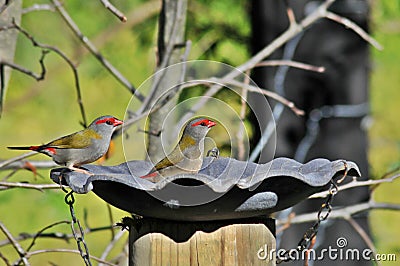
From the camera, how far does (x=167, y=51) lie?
248 cm

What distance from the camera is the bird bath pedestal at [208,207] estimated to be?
1330 mm

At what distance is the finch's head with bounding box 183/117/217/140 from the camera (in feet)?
Answer: 5.03

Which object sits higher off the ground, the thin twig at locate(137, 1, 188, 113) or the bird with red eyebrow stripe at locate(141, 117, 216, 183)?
the thin twig at locate(137, 1, 188, 113)

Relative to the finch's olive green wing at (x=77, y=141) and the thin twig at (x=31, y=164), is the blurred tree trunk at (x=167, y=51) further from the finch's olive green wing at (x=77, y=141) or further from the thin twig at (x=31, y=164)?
the finch's olive green wing at (x=77, y=141)

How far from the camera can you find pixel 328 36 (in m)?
3.16

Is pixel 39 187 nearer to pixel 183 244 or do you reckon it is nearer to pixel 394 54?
pixel 183 244

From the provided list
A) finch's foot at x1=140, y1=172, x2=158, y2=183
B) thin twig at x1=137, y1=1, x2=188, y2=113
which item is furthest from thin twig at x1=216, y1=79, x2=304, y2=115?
finch's foot at x1=140, y1=172, x2=158, y2=183

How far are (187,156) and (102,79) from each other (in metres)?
3.08

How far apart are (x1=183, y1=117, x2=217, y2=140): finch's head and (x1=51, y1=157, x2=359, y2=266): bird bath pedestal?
0.33 ft

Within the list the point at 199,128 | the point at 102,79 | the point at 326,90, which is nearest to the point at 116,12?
the point at 199,128

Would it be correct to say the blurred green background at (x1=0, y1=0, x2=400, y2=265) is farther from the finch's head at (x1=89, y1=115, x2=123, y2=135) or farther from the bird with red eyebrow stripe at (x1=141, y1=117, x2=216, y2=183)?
the bird with red eyebrow stripe at (x1=141, y1=117, x2=216, y2=183)

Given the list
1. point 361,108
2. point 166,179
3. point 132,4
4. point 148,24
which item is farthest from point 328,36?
point 166,179

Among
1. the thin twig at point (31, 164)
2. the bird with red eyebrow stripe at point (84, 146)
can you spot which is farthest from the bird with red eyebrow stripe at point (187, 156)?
the thin twig at point (31, 164)

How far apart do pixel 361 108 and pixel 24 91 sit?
2.46 m
